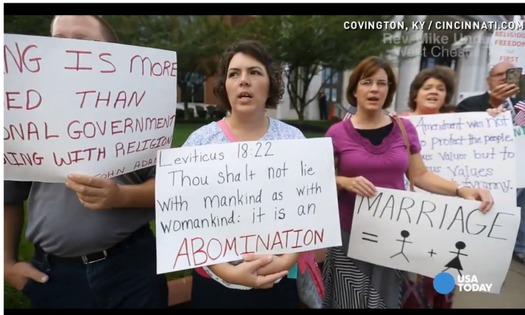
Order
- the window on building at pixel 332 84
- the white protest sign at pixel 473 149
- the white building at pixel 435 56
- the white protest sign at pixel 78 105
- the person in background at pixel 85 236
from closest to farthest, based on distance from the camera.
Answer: the white protest sign at pixel 78 105
the person in background at pixel 85 236
the white building at pixel 435 56
the white protest sign at pixel 473 149
the window on building at pixel 332 84

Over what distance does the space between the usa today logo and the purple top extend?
0.41 metres

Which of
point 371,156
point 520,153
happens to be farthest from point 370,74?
point 520,153

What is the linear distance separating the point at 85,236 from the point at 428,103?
139 centimetres

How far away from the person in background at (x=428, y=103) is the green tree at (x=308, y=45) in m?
0.23

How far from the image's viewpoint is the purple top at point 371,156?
1277 millimetres

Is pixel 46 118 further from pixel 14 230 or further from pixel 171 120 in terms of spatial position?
pixel 14 230

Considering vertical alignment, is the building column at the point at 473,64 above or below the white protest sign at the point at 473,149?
above

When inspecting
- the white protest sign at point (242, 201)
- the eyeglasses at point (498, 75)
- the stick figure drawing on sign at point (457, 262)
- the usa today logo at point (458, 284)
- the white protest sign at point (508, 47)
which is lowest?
the usa today logo at point (458, 284)

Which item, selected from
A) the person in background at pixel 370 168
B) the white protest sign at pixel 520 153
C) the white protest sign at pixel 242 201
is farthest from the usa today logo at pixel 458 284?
the white protest sign at pixel 242 201

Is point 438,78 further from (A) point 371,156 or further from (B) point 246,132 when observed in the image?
(B) point 246,132

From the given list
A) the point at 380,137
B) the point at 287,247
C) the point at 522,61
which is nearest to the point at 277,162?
the point at 287,247

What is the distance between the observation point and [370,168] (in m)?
1.28

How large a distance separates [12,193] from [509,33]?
5.94 feet

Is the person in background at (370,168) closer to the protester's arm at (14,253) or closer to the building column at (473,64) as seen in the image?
the building column at (473,64)
